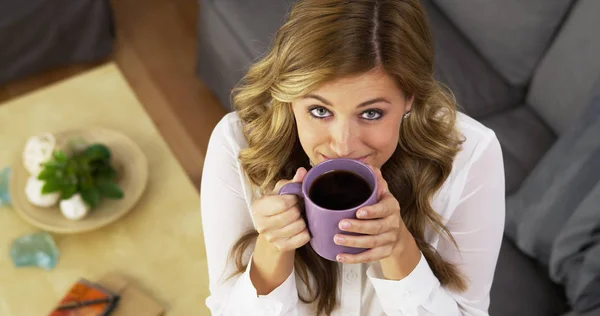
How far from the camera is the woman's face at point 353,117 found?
1.06m

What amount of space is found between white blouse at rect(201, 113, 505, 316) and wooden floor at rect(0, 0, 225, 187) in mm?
1034

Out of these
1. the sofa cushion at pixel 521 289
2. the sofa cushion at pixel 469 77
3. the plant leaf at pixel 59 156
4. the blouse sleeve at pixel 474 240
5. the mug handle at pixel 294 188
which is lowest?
the sofa cushion at pixel 521 289

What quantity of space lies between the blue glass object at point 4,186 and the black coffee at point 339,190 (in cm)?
105

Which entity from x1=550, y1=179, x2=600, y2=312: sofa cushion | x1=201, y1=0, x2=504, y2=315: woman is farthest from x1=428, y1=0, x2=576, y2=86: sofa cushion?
x1=201, y1=0, x2=504, y2=315: woman

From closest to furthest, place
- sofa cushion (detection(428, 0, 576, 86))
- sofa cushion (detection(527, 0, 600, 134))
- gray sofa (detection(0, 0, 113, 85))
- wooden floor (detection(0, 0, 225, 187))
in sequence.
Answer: sofa cushion (detection(527, 0, 600, 134))
sofa cushion (detection(428, 0, 576, 86))
gray sofa (detection(0, 0, 113, 85))
wooden floor (detection(0, 0, 225, 187))

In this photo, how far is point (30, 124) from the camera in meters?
1.88

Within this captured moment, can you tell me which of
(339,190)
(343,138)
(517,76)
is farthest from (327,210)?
(517,76)

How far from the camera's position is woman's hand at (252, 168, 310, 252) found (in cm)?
101

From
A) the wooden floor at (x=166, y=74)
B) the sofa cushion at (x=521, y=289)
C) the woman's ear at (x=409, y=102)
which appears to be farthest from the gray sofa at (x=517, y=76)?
the woman's ear at (x=409, y=102)

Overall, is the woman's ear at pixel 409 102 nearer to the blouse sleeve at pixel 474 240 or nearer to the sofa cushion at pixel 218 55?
the blouse sleeve at pixel 474 240

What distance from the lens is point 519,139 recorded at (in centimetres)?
197

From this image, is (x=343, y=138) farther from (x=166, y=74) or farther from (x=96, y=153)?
(x=166, y=74)

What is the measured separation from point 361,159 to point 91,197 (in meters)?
0.82

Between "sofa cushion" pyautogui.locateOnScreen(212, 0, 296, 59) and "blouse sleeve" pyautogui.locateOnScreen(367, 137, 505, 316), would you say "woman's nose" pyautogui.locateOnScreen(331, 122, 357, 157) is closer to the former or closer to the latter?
"blouse sleeve" pyautogui.locateOnScreen(367, 137, 505, 316)
